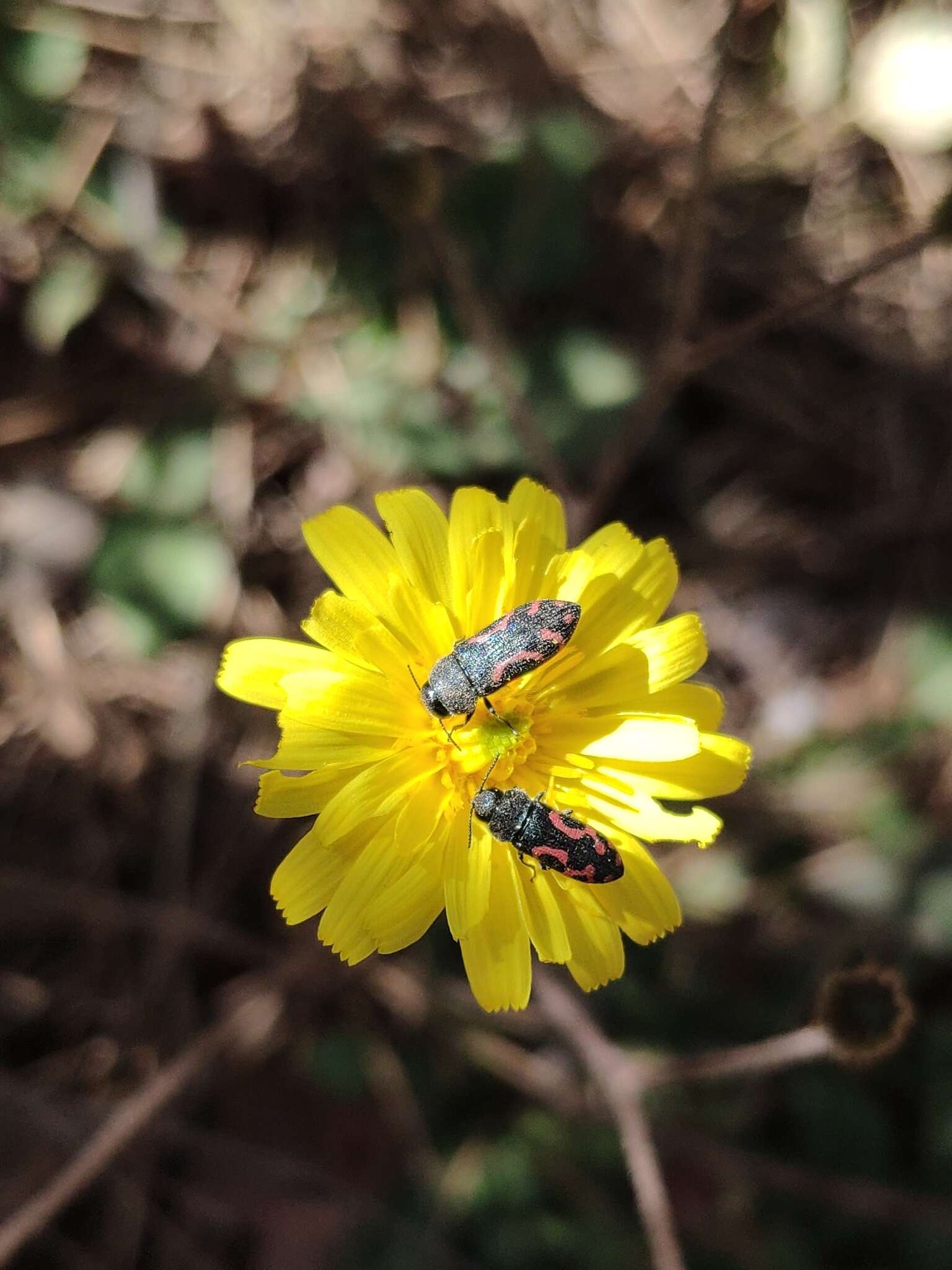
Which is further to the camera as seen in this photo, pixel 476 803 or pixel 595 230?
pixel 595 230

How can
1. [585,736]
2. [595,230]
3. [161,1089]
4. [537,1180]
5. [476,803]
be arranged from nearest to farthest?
[476,803] → [585,736] → [161,1089] → [537,1180] → [595,230]

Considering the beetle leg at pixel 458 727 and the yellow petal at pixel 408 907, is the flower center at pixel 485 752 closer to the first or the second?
the beetle leg at pixel 458 727

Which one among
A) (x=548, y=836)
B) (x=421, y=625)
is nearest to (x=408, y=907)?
(x=548, y=836)

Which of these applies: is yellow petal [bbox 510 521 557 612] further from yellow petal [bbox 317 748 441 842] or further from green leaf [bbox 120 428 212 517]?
green leaf [bbox 120 428 212 517]

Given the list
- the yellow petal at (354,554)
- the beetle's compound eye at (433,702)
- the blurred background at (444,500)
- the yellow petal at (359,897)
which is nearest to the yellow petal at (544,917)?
the yellow petal at (359,897)

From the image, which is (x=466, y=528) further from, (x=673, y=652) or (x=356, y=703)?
(x=673, y=652)

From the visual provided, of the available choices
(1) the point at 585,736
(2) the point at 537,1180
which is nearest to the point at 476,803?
(1) the point at 585,736

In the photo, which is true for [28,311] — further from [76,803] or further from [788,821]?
[788,821]

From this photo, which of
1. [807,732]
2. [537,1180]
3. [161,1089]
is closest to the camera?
[161,1089]

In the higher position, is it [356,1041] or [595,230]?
[595,230]
